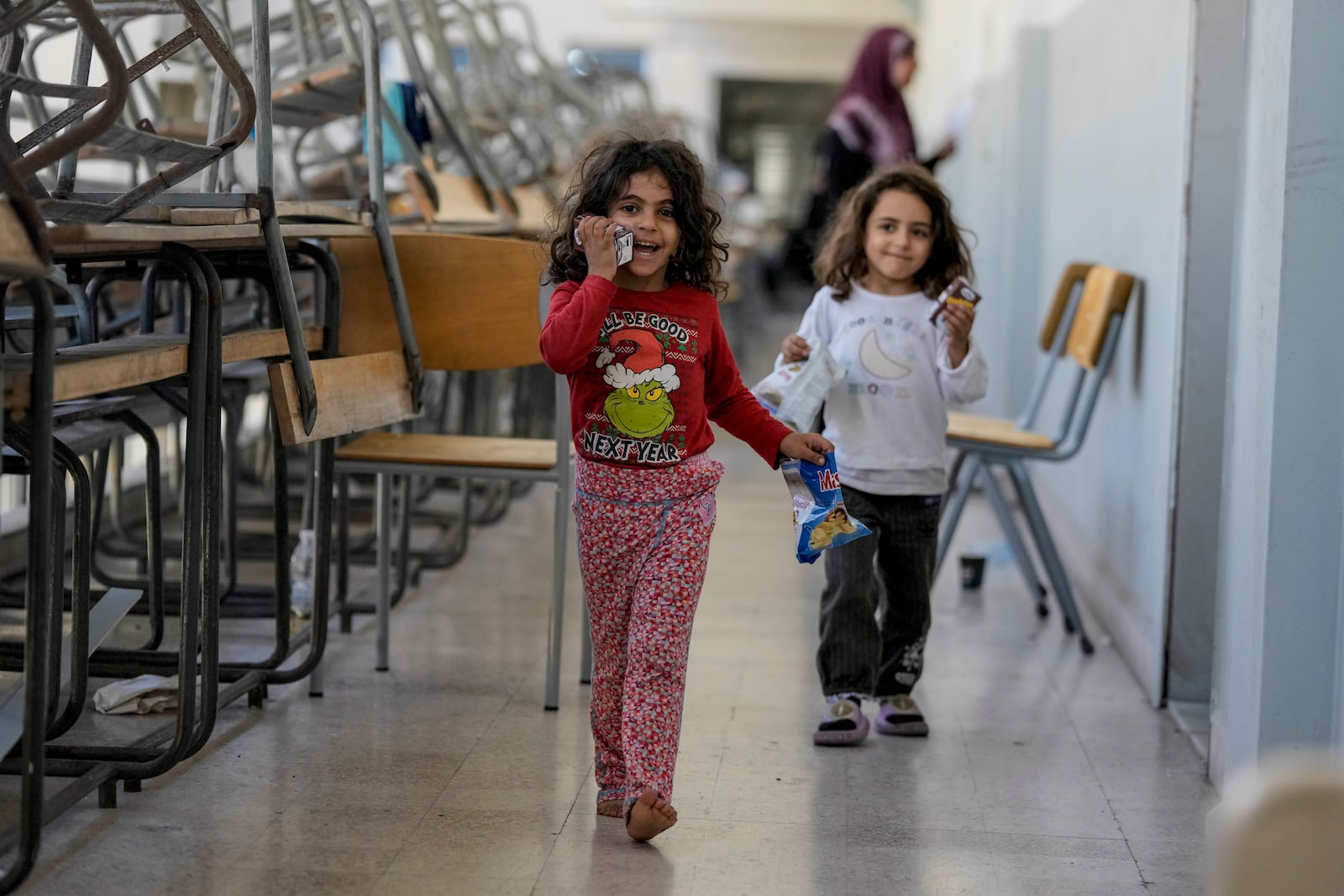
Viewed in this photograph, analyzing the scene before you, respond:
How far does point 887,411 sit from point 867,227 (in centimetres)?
36

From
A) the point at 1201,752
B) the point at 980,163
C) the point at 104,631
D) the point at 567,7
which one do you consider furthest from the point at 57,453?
the point at 567,7

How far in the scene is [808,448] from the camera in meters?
2.26

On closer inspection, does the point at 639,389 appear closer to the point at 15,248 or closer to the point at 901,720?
the point at 15,248

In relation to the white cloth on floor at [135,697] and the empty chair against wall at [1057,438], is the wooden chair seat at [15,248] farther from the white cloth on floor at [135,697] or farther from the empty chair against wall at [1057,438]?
the empty chair against wall at [1057,438]

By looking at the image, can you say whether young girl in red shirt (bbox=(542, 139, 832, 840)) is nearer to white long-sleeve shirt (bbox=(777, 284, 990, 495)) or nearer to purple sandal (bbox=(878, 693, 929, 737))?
white long-sleeve shirt (bbox=(777, 284, 990, 495))

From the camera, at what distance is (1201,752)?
274cm

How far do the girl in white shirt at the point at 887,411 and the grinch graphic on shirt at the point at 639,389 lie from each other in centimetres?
60

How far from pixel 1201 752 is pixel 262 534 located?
→ 8.36 feet

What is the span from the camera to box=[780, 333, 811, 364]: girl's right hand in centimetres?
277

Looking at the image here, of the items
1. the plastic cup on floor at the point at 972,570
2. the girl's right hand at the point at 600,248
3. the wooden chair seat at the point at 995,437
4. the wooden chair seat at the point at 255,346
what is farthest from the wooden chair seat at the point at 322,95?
the plastic cup on floor at the point at 972,570

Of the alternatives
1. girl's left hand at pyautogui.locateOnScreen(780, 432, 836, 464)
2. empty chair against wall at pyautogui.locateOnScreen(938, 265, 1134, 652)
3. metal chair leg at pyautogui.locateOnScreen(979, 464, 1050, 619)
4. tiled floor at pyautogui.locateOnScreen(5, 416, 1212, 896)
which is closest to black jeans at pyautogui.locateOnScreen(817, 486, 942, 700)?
tiled floor at pyautogui.locateOnScreen(5, 416, 1212, 896)

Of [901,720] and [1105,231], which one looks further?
[1105,231]

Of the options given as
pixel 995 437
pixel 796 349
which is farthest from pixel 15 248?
pixel 995 437

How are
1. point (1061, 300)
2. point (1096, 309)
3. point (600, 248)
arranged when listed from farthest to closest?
point (1061, 300) → point (1096, 309) → point (600, 248)
